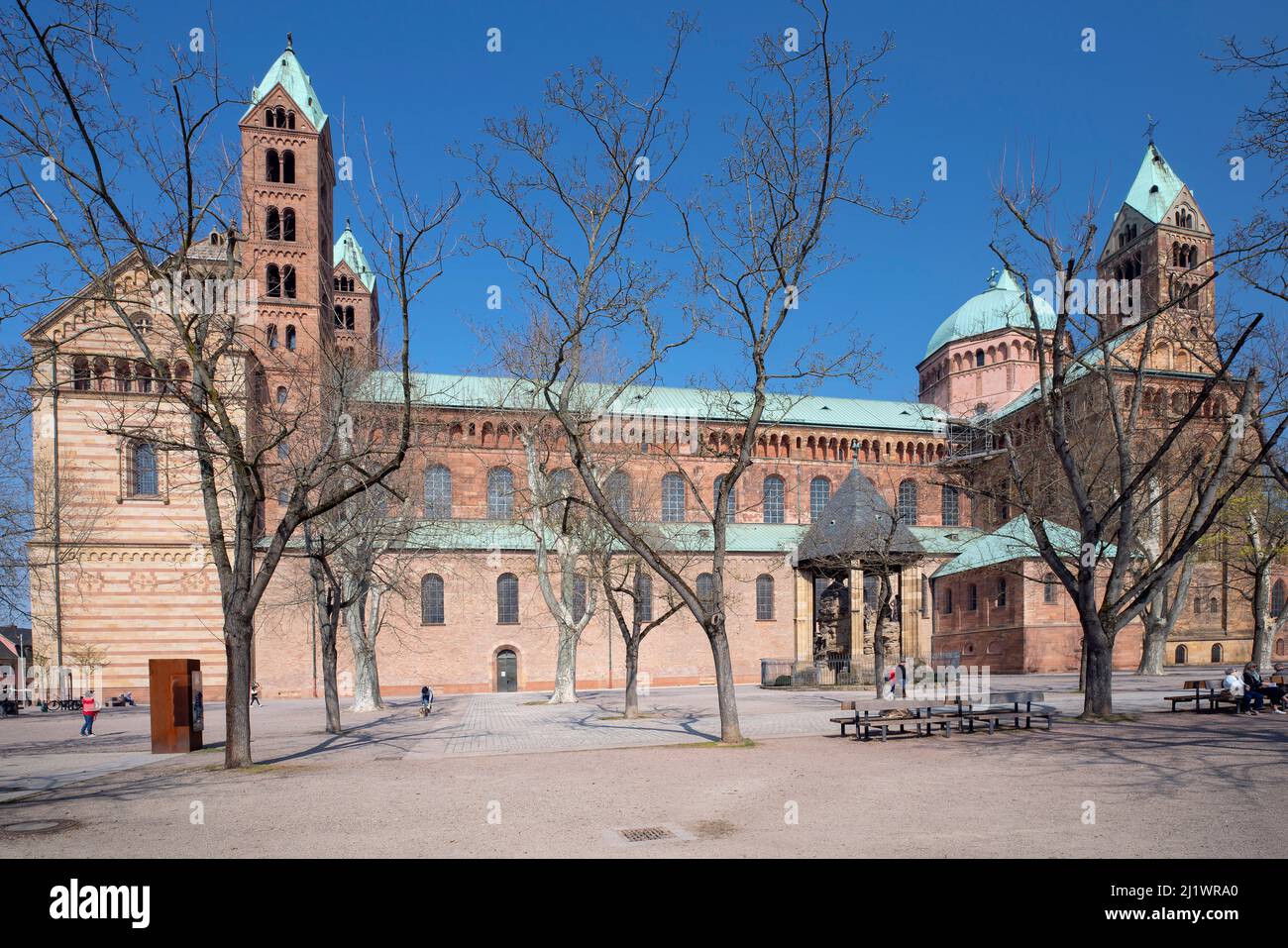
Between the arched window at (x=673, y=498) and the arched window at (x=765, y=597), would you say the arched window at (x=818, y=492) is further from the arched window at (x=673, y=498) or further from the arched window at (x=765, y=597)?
the arched window at (x=673, y=498)

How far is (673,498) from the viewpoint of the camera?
54.4 metres

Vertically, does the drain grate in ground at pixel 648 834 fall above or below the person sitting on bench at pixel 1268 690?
above

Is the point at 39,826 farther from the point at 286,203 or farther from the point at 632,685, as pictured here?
the point at 286,203

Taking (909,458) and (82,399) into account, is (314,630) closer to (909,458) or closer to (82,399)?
(82,399)

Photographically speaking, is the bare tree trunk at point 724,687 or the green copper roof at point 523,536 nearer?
the bare tree trunk at point 724,687

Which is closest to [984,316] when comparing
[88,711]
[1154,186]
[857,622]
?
[1154,186]

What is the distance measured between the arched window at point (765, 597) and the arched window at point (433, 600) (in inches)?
683

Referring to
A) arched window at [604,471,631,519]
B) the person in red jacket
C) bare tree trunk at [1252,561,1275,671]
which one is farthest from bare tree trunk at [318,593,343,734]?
bare tree trunk at [1252,561,1275,671]

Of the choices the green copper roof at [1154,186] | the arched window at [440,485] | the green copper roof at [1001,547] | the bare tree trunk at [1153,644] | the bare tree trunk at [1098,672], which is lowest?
the bare tree trunk at [1153,644]

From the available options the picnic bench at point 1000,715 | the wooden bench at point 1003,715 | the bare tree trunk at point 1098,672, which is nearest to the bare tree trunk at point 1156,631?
the picnic bench at point 1000,715

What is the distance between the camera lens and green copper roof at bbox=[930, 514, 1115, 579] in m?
41.6

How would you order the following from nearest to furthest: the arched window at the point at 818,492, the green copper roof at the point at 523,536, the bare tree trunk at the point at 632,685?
1. the bare tree trunk at the point at 632,685
2. the green copper roof at the point at 523,536
3. the arched window at the point at 818,492

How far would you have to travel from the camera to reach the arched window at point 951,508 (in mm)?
58781

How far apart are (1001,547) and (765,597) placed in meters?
12.9
